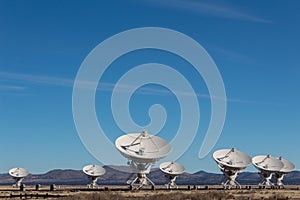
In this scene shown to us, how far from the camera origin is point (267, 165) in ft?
376

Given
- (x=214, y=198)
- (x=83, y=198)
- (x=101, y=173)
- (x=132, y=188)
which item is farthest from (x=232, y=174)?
(x=83, y=198)

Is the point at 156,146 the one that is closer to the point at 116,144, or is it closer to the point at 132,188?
the point at 116,144

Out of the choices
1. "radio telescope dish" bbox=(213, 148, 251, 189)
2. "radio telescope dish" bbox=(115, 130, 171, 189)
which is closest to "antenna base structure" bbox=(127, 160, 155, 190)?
"radio telescope dish" bbox=(115, 130, 171, 189)

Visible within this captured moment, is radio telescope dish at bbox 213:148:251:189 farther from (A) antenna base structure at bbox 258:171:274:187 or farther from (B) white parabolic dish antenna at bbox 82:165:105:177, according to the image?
(B) white parabolic dish antenna at bbox 82:165:105:177

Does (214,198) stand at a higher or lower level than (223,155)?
lower

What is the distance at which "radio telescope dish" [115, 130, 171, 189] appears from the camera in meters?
83.1

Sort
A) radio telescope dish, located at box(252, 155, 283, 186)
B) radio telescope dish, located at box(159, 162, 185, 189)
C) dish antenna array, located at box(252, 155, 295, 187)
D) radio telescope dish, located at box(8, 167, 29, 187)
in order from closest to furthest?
radio telescope dish, located at box(159, 162, 185, 189) → radio telescope dish, located at box(252, 155, 283, 186) → dish antenna array, located at box(252, 155, 295, 187) → radio telescope dish, located at box(8, 167, 29, 187)

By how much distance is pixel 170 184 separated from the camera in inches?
4432

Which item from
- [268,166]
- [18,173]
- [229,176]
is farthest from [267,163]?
[18,173]

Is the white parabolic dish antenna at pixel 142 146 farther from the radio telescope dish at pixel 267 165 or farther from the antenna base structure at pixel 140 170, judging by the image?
the radio telescope dish at pixel 267 165

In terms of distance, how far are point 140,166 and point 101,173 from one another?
26085 millimetres

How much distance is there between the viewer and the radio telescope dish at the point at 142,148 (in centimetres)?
8306

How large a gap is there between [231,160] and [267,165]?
17.6m

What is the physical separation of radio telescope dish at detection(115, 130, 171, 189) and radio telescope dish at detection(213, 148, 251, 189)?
1816 cm
